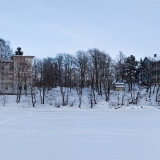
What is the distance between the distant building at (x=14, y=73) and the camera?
1938 inches

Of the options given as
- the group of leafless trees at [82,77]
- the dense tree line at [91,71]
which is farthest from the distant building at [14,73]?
the dense tree line at [91,71]

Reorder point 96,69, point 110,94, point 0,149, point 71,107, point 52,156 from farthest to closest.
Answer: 1. point 96,69
2. point 110,94
3. point 71,107
4. point 0,149
5. point 52,156

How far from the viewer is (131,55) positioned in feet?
216

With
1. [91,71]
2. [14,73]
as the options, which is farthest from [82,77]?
[14,73]

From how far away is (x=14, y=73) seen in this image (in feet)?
171

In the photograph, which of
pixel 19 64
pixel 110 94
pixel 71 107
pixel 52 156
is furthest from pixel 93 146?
pixel 19 64

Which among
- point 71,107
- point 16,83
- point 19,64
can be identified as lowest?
point 71,107

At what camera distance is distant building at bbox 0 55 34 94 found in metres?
49.2

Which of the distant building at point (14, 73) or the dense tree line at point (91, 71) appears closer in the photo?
the distant building at point (14, 73)

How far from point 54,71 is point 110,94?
25.9 m

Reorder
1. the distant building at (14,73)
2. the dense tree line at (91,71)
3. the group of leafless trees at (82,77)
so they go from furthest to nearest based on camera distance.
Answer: the dense tree line at (91,71), the distant building at (14,73), the group of leafless trees at (82,77)

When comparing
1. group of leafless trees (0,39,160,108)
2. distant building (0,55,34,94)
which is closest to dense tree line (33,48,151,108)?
group of leafless trees (0,39,160,108)

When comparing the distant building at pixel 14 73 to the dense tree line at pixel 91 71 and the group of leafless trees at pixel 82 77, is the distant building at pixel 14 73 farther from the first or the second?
the dense tree line at pixel 91 71

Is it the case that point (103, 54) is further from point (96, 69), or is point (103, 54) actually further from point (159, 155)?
point (159, 155)
